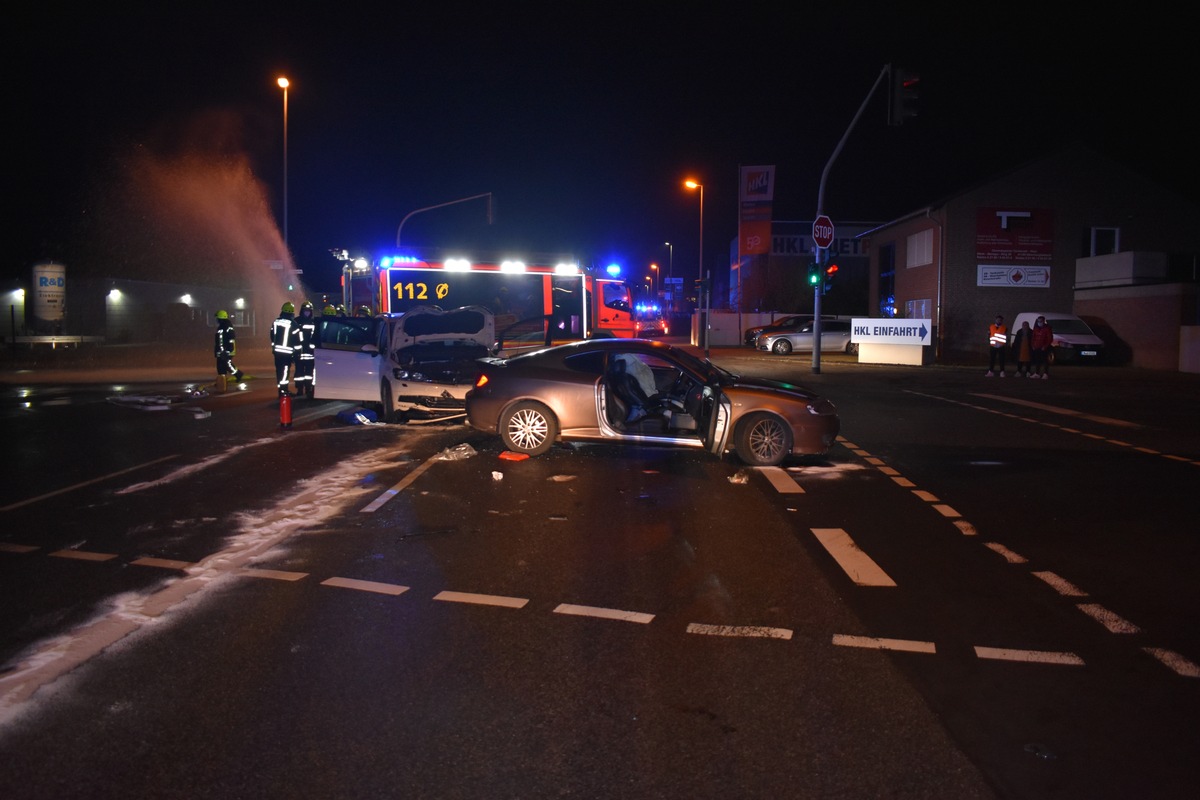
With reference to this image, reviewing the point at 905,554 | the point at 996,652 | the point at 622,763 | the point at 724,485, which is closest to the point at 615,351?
the point at 724,485

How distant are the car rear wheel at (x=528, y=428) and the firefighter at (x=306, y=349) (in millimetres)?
6920

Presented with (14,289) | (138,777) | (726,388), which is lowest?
(138,777)

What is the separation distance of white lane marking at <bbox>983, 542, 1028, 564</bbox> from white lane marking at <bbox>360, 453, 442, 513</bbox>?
4990mm

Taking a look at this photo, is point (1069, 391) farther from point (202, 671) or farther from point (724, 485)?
point (202, 671)

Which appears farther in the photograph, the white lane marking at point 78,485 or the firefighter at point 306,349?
the firefighter at point 306,349

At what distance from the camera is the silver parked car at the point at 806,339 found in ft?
127

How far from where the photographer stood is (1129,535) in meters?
7.43

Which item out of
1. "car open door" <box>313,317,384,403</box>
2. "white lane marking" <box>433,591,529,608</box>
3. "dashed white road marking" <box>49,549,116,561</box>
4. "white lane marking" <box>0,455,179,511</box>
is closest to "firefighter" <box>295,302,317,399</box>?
"car open door" <box>313,317,384,403</box>

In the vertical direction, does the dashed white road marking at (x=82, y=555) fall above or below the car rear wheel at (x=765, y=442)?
below

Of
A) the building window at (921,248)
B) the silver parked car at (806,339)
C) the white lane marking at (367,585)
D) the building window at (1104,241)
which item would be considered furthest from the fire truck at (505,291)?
the building window at (1104,241)

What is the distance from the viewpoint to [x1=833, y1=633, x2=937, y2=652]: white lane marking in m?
4.84

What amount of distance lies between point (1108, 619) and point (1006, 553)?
4.93 feet

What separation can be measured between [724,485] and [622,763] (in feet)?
19.5

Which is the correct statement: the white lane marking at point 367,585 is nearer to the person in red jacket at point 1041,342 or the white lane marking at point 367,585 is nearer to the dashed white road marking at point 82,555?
the dashed white road marking at point 82,555
